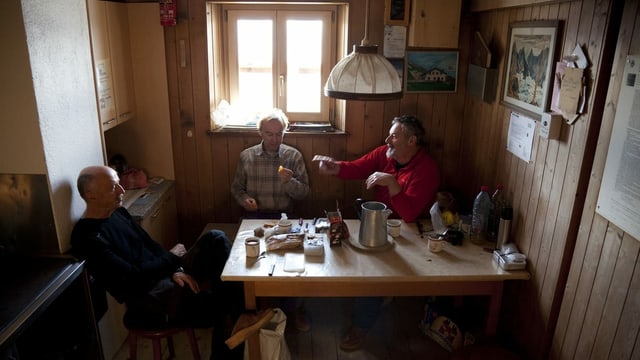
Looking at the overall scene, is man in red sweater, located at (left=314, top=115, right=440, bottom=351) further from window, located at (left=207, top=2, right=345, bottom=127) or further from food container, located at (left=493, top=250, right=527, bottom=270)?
window, located at (left=207, top=2, right=345, bottom=127)

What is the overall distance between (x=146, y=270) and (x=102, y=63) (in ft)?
→ 4.16

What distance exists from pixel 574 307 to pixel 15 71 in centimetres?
255

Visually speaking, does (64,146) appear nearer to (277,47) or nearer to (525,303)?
(277,47)

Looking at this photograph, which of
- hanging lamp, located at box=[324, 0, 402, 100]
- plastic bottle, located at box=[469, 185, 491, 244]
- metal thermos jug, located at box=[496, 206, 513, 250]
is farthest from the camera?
plastic bottle, located at box=[469, 185, 491, 244]

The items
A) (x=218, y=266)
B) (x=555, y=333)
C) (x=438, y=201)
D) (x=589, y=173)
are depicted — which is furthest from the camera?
(x=438, y=201)

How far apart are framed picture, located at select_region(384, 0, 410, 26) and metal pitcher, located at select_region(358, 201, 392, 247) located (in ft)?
4.40

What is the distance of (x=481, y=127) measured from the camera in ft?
9.88

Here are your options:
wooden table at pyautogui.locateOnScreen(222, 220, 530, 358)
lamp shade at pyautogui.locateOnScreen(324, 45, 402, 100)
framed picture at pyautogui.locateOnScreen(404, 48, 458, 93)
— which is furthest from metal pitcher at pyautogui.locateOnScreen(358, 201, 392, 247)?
framed picture at pyautogui.locateOnScreen(404, 48, 458, 93)

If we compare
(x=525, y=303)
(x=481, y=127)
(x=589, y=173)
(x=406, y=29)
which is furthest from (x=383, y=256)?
(x=406, y=29)

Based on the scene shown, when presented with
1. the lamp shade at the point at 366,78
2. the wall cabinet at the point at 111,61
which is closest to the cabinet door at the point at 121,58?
the wall cabinet at the point at 111,61

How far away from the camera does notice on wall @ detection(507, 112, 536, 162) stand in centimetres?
234

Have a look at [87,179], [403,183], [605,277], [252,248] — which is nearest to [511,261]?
[605,277]

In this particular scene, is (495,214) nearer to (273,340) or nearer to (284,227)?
(284,227)

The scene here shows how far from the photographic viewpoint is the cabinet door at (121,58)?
9.45 ft
